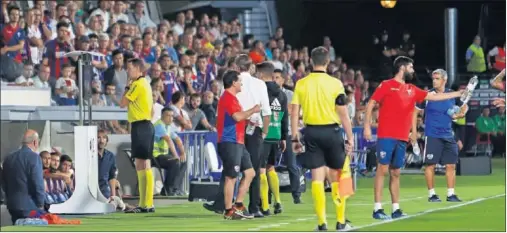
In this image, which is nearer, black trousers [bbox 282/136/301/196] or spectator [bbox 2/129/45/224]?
spectator [bbox 2/129/45/224]

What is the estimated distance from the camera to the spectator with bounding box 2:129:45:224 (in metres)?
20.8

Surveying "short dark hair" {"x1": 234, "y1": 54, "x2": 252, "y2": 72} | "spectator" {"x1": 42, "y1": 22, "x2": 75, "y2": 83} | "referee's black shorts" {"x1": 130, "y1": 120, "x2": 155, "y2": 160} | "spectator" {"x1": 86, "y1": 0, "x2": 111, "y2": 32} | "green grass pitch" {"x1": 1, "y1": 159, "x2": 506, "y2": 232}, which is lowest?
"green grass pitch" {"x1": 1, "y1": 159, "x2": 506, "y2": 232}

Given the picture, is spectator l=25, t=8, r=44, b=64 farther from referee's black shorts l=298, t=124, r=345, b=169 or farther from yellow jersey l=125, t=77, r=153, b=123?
referee's black shorts l=298, t=124, r=345, b=169

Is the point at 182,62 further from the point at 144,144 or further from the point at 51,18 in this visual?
the point at 144,144

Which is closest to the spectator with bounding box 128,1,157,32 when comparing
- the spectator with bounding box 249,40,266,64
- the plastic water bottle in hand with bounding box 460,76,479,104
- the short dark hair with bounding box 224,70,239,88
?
the spectator with bounding box 249,40,266,64

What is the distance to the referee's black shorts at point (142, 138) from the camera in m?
22.3

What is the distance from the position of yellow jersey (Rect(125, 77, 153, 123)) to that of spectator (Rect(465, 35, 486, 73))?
20.2 meters

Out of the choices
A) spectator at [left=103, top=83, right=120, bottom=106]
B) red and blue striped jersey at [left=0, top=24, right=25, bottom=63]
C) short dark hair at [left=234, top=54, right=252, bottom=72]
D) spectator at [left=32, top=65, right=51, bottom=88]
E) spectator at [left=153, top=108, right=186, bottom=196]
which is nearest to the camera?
short dark hair at [left=234, top=54, right=252, bottom=72]

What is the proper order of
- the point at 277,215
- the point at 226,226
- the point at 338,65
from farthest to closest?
1. the point at 338,65
2. the point at 277,215
3. the point at 226,226

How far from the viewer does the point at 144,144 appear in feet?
73.2

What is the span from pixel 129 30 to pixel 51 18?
1883 mm

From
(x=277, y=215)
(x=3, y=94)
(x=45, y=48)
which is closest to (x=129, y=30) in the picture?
(x=45, y=48)

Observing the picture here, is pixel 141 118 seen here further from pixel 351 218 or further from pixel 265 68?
pixel 351 218

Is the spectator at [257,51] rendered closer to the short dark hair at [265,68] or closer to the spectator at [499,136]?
the spectator at [499,136]
